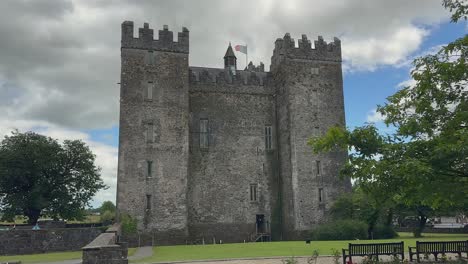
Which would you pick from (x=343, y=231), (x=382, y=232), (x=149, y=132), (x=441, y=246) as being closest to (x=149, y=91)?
(x=149, y=132)

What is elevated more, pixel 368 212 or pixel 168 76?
pixel 168 76

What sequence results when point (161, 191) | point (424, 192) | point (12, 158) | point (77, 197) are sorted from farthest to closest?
point (77, 197), point (12, 158), point (161, 191), point (424, 192)

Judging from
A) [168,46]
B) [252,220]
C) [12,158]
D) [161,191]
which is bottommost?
[252,220]

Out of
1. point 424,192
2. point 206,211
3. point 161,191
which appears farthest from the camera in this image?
point 206,211

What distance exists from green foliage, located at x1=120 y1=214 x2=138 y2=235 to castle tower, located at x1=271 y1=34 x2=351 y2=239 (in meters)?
12.2

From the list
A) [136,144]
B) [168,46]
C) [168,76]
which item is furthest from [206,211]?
[168,46]

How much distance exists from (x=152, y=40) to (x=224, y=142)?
10.3 m

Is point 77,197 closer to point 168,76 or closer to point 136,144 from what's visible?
point 136,144

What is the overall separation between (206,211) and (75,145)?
18573 millimetres

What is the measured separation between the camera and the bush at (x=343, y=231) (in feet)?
106

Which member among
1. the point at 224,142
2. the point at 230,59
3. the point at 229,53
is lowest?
the point at 224,142

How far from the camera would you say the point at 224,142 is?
37.8m

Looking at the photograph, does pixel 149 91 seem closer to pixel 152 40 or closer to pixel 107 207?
pixel 152 40

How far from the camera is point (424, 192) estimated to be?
12.0 meters
